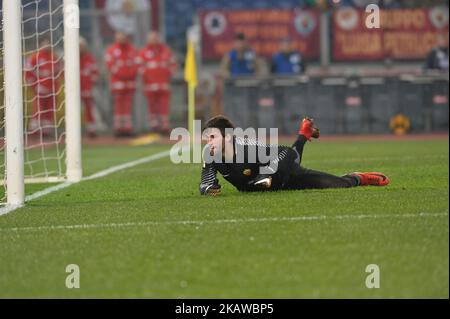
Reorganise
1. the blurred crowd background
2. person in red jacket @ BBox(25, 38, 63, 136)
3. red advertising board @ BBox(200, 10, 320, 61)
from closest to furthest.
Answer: person in red jacket @ BBox(25, 38, 63, 136), the blurred crowd background, red advertising board @ BBox(200, 10, 320, 61)

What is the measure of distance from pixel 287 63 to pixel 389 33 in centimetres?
304

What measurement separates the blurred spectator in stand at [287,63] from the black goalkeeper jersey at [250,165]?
624 inches

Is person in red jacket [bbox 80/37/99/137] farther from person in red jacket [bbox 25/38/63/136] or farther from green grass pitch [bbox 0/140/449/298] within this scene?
green grass pitch [bbox 0/140/449/298]

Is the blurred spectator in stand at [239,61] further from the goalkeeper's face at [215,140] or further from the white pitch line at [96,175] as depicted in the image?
the goalkeeper's face at [215,140]

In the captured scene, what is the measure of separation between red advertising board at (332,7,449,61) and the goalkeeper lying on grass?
1678 cm

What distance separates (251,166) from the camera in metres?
10.2

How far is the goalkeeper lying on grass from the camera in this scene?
10.0 m

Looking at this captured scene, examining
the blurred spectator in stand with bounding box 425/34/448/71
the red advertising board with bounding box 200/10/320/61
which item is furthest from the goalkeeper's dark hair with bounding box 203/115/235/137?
the red advertising board with bounding box 200/10/320/61

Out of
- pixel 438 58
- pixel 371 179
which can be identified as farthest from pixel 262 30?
pixel 371 179

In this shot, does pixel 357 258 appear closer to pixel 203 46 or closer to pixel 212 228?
pixel 212 228

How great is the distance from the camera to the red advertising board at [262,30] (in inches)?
1085

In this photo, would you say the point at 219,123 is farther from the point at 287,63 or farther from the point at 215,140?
the point at 287,63

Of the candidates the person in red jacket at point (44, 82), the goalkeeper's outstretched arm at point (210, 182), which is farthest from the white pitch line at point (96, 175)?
the person in red jacket at point (44, 82)

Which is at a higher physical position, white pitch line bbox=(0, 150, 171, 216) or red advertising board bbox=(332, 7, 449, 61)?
red advertising board bbox=(332, 7, 449, 61)
